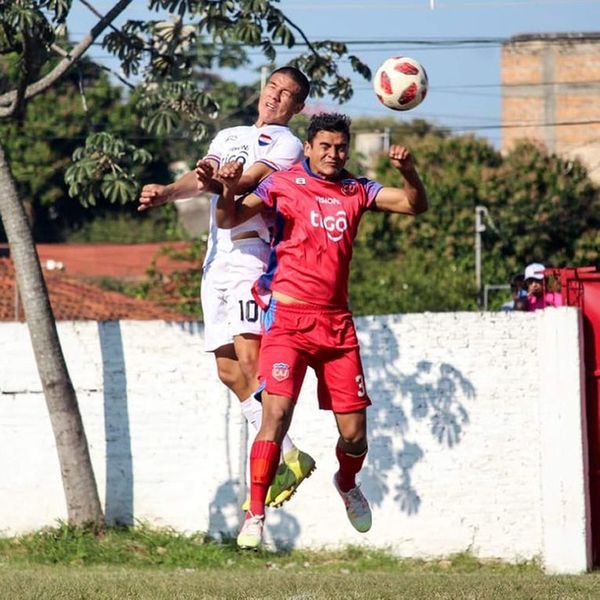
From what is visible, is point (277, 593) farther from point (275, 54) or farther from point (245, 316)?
point (275, 54)

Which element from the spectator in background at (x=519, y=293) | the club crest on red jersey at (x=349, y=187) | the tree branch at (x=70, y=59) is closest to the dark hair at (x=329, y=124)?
the club crest on red jersey at (x=349, y=187)

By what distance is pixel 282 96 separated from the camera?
8.62 metres

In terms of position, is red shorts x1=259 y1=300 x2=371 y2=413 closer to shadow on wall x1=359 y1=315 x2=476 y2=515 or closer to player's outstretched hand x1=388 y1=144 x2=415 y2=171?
player's outstretched hand x1=388 y1=144 x2=415 y2=171

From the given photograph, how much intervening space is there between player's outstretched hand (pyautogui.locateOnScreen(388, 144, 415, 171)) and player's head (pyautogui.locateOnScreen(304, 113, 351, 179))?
0.48 meters

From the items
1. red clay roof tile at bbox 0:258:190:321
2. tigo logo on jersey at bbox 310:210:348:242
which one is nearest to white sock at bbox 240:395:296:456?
tigo logo on jersey at bbox 310:210:348:242

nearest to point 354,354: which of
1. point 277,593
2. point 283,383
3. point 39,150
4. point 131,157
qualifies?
point 283,383

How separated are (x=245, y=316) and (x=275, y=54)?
4.42m

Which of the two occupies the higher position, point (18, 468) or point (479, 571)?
point (18, 468)

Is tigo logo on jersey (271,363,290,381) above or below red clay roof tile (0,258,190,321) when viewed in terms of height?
below

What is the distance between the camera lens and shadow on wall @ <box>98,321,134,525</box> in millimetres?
12781

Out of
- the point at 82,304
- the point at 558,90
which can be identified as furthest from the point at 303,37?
the point at 558,90

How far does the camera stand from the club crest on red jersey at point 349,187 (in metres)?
8.02

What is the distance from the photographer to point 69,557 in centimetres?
1201

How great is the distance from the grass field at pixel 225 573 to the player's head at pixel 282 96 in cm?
302
